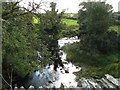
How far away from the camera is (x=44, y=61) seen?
7227 mm

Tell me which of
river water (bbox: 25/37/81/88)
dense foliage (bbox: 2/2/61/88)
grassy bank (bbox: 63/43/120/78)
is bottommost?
river water (bbox: 25/37/81/88)

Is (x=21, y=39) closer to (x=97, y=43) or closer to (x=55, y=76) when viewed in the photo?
(x=55, y=76)

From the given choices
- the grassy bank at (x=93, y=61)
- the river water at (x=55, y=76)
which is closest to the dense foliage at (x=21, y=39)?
the river water at (x=55, y=76)

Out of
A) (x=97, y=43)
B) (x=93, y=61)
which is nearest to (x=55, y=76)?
(x=93, y=61)

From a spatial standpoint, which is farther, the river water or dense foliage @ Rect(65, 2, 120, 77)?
dense foliage @ Rect(65, 2, 120, 77)

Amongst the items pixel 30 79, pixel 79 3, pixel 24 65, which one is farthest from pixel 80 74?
pixel 79 3

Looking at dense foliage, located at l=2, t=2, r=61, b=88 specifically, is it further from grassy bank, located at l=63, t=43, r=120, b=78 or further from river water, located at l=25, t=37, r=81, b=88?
grassy bank, located at l=63, t=43, r=120, b=78

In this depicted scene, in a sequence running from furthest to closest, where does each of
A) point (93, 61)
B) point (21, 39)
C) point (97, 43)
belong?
1. point (97, 43)
2. point (93, 61)
3. point (21, 39)

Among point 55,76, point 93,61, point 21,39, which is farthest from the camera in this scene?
point 93,61

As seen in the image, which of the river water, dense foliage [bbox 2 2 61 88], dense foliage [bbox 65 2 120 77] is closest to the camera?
dense foliage [bbox 2 2 61 88]

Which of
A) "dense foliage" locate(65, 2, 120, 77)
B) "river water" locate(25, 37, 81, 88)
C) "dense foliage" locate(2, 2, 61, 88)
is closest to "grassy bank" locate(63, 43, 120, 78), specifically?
"dense foliage" locate(65, 2, 120, 77)

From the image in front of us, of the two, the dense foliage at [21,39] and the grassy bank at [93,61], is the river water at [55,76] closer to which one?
the grassy bank at [93,61]

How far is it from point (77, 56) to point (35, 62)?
10400 mm

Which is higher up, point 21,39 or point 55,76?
point 21,39
